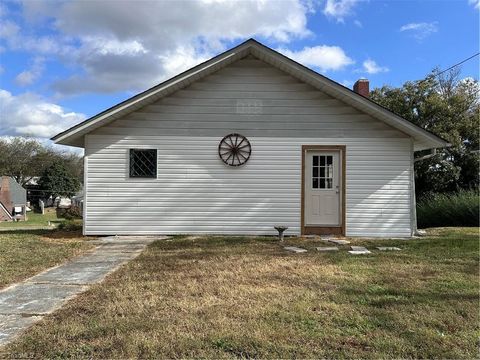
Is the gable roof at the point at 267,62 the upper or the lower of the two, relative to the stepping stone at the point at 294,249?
upper

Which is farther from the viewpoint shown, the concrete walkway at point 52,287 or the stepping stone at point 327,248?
the stepping stone at point 327,248

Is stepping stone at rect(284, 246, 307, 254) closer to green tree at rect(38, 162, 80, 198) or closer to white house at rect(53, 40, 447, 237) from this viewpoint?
white house at rect(53, 40, 447, 237)

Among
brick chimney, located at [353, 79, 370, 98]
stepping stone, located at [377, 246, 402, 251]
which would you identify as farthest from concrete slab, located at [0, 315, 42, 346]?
brick chimney, located at [353, 79, 370, 98]

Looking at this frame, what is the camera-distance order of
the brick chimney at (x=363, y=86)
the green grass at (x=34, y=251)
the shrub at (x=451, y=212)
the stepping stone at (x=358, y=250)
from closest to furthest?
the green grass at (x=34, y=251) < the stepping stone at (x=358, y=250) < the brick chimney at (x=363, y=86) < the shrub at (x=451, y=212)

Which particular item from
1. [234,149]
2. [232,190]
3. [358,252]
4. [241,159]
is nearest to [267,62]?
[234,149]

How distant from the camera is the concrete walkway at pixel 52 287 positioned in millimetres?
4266

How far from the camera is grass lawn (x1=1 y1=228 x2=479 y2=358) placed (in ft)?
11.6

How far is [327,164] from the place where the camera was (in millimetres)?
10734

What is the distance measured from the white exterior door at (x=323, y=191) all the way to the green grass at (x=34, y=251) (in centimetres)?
488

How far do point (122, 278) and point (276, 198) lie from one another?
5264mm

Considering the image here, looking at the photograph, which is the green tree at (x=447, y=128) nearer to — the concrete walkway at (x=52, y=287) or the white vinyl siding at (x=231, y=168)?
the white vinyl siding at (x=231, y=168)

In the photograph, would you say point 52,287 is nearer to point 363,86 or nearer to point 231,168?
point 231,168

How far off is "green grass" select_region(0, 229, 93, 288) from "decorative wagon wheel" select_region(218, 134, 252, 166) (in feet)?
11.4

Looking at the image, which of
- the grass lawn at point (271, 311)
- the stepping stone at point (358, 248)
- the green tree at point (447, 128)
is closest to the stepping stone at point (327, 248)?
the stepping stone at point (358, 248)
